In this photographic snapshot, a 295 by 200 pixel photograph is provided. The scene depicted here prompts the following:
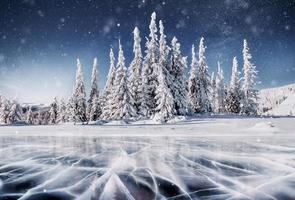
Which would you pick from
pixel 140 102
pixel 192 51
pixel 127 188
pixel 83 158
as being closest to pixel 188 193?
pixel 127 188

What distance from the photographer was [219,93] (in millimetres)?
83938

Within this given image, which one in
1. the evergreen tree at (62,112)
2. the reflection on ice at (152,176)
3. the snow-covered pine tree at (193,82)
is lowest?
the reflection on ice at (152,176)

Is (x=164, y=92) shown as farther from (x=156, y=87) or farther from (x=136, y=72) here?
(x=136, y=72)

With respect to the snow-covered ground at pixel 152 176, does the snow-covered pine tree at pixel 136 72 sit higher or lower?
higher

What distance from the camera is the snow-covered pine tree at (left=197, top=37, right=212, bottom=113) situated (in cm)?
5602

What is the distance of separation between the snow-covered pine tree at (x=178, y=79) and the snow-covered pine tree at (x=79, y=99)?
2243 cm

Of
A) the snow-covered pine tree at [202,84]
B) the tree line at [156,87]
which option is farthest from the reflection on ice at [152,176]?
the snow-covered pine tree at [202,84]

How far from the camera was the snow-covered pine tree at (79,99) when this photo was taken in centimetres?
5912

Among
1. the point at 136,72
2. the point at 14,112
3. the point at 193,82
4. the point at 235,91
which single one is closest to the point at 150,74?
the point at 136,72

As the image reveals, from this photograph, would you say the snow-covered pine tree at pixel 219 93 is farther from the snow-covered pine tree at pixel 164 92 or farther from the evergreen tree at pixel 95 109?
the snow-covered pine tree at pixel 164 92

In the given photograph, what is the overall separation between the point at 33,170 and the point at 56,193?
288cm

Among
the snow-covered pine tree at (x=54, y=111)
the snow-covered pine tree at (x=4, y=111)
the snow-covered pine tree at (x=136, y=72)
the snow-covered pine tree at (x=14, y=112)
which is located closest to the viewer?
the snow-covered pine tree at (x=136, y=72)

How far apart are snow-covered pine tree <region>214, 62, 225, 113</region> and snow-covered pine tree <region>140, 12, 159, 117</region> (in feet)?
143

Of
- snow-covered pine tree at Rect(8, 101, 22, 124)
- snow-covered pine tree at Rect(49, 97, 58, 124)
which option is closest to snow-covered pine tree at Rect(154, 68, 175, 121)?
snow-covered pine tree at Rect(49, 97, 58, 124)
